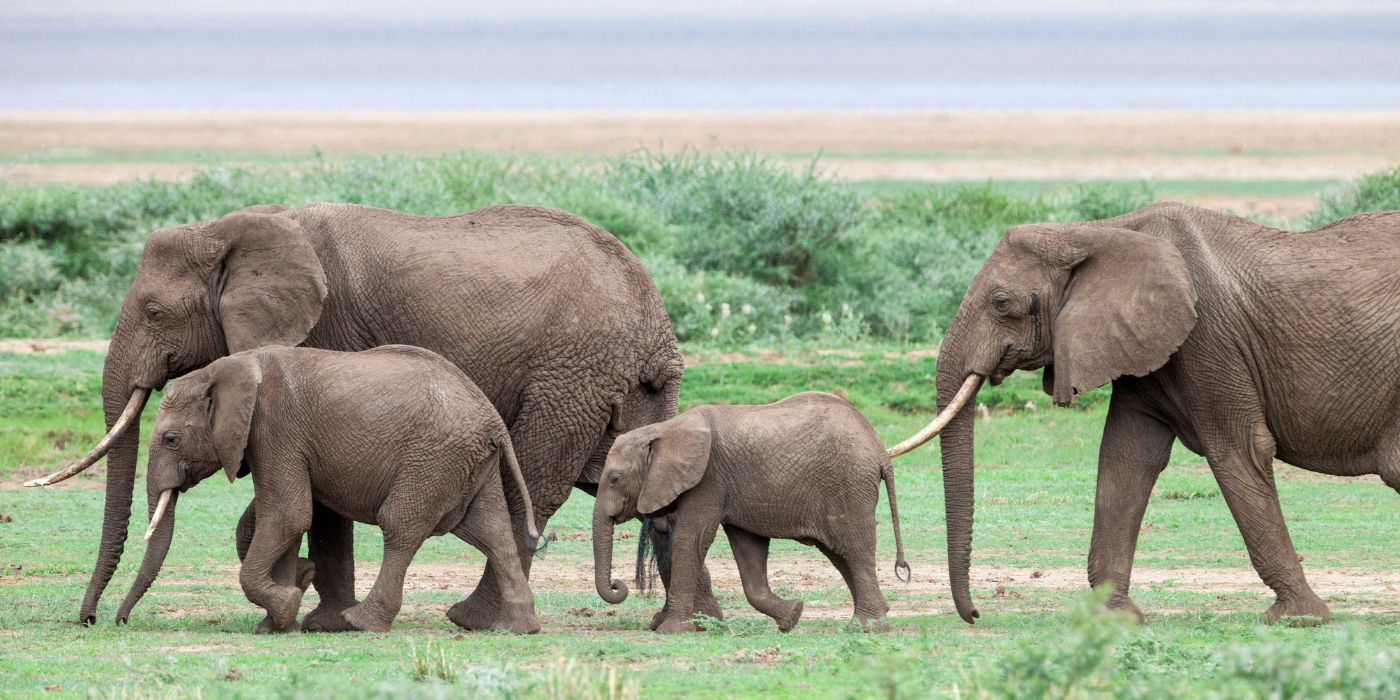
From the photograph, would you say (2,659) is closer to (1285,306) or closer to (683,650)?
(683,650)

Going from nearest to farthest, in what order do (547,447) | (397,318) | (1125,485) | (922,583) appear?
(1125,485) < (397,318) < (547,447) < (922,583)

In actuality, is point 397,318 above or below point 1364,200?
above

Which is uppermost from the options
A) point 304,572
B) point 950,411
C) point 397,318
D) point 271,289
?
point 271,289

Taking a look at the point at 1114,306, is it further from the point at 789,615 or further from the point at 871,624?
the point at 789,615

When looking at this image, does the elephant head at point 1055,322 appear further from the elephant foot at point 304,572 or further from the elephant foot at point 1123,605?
the elephant foot at point 304,572

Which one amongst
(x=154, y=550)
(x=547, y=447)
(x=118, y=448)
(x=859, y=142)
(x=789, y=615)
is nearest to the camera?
(x=789, y=615)

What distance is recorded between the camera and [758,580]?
39.2ft

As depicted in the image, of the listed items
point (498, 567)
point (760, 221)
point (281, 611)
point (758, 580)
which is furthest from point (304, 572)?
point (760, 221)

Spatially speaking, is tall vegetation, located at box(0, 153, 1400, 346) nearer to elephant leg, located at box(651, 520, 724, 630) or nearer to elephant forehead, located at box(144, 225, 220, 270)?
elephant leg, located at box(651, 520, 724, 630)

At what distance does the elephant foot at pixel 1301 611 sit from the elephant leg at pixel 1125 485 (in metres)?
0.88

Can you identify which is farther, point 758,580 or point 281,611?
point 758,580

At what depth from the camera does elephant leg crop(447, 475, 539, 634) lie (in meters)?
11.9

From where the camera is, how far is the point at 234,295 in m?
12.4

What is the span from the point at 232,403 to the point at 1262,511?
19.5 ft
